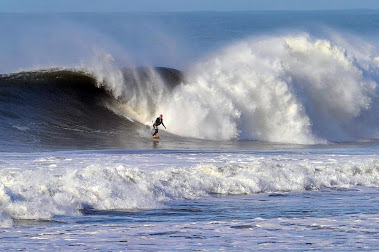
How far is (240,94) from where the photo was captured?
78.5 feet

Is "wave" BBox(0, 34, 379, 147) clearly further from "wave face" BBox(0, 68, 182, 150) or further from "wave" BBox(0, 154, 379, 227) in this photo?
"wave" BBox(0, 154, 379, 227)

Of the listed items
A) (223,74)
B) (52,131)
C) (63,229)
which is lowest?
(63,229)

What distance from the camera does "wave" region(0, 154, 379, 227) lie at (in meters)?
11.0

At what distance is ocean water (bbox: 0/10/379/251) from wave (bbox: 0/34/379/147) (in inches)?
1.9

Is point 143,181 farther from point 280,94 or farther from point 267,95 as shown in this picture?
point 280,94

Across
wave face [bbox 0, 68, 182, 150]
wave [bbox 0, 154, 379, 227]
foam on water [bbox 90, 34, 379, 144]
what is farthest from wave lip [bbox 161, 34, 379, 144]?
wave [bbox 0, 154, 379, 227]

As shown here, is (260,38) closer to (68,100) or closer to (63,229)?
(68,100)

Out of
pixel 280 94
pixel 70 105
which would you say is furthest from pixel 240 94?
pixel 70 105

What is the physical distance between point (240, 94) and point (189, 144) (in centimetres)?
427

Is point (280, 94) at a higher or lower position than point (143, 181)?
higher

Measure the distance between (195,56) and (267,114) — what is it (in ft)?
15.9

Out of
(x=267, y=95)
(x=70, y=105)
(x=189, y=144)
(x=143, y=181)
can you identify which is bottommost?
(x=143, y=181)

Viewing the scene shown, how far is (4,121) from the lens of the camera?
67.2 feet

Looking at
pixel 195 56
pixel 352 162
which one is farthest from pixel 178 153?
pixel 195 56
